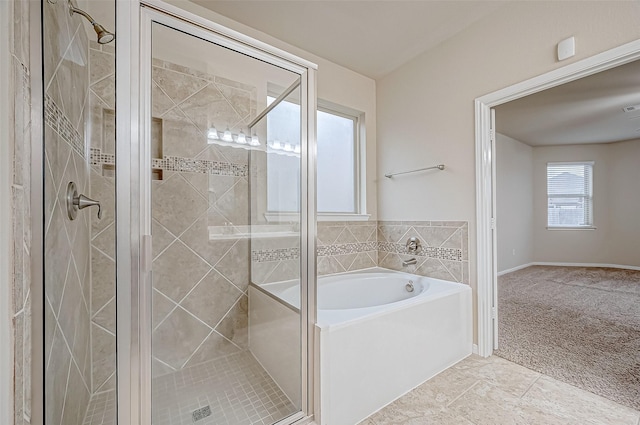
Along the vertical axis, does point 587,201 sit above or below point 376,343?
above

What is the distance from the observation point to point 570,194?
5.48m

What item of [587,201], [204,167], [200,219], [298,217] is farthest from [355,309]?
[587,201]

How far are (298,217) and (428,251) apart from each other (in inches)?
55.9

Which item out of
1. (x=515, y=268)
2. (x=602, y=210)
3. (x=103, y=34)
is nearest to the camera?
(x=103, y=34)

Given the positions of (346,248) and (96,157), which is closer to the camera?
(96,157)

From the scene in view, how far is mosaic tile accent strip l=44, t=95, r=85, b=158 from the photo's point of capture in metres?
0.82

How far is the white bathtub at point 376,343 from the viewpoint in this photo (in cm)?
139

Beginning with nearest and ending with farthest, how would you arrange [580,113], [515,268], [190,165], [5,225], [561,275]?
1. [5,225]
2. [190,165]
3. [580,113]
4. [561,275]
5. [515,268]

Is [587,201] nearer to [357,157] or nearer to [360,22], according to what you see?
[357,157]

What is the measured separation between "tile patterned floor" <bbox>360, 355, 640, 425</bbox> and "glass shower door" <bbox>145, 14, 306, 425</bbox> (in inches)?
26.2

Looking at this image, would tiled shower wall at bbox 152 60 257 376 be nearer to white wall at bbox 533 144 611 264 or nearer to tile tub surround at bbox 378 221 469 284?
tile tub surround at bbox 378 221 469 284

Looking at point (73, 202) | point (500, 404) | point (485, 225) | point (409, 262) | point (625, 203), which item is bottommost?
point (500, 404)

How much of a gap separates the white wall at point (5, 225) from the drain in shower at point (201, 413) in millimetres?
1105

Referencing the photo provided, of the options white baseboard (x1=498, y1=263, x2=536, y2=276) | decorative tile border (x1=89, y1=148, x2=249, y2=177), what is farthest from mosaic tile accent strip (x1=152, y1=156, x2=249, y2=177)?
white baseboard (x1=498, y1=263, x2=536, y2=276)
